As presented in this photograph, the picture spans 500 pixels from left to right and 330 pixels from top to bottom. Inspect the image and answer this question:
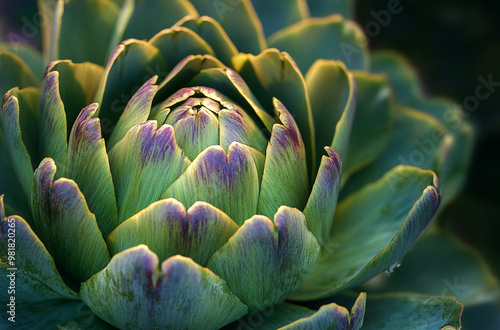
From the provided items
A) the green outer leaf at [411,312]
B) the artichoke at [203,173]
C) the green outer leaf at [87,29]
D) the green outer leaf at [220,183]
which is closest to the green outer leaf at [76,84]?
the artichoke at [203,173]

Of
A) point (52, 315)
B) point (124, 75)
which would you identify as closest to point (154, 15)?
point (124, 75)

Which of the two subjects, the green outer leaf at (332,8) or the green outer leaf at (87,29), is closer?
the green outer leaf at (87,29)

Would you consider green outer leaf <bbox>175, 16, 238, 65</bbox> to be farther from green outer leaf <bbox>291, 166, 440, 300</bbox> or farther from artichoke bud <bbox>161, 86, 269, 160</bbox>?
green outer leaf <bbox>291, 166, 440, 300</bbox>

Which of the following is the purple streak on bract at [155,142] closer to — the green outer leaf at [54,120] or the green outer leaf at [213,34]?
the green outer leaf at [54,120]

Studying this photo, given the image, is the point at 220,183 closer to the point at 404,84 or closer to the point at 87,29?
the point at 87,29

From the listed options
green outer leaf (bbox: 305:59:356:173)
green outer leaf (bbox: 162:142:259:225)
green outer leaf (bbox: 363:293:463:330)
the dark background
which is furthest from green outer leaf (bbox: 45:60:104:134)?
the dark background

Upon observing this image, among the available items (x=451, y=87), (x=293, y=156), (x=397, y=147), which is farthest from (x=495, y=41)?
(x=293, y=156)

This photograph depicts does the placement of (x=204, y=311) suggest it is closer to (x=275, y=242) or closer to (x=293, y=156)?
(x=275, y=242)

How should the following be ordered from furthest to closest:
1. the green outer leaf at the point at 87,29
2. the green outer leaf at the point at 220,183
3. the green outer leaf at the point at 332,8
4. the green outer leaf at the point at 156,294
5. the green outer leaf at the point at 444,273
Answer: the green outer leaf at the point at 332,8
the green outer leaf at the point at 444,273
the green outer leaf at the point at 87,29
the green outer leaf at the point at 220,183
the green outer leaf at the point at 156,294
